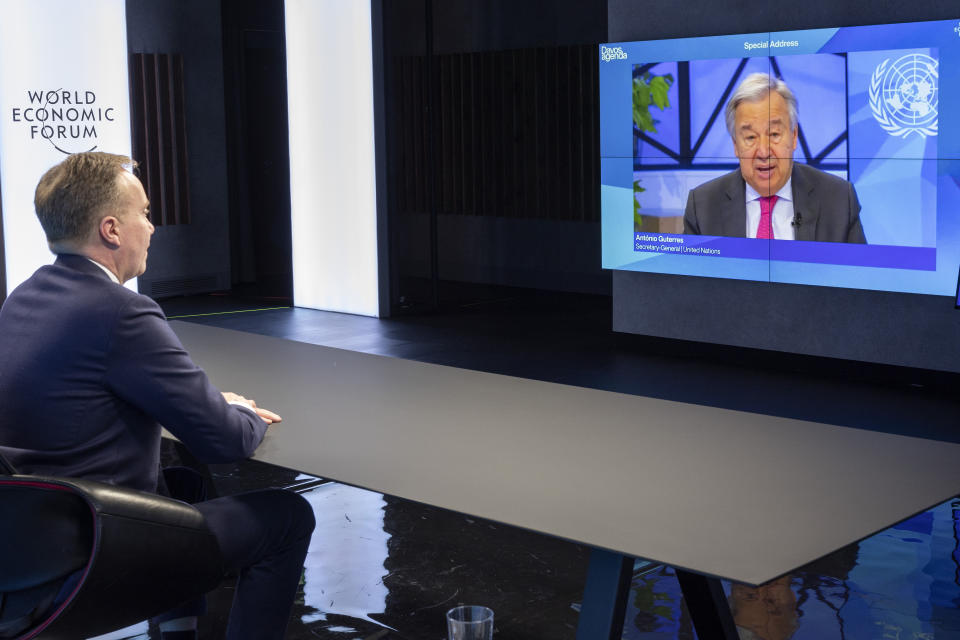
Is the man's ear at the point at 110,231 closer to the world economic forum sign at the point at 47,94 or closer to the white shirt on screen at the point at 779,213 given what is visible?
the white shirt on screen at the point at 779,213

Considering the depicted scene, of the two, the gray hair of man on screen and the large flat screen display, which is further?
the gray hair of man on screen

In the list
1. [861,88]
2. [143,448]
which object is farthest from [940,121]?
[143,448]

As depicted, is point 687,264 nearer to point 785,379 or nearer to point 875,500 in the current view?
point 785,379

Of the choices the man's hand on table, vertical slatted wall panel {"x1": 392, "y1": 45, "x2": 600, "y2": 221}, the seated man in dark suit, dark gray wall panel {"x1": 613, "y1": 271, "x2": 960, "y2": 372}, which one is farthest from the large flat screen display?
the seated man in dark suit

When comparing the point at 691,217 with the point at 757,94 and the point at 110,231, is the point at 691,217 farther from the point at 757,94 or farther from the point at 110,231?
the point at 110,231

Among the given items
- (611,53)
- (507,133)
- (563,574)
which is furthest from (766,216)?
(507,133)

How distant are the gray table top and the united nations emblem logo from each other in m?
3.56

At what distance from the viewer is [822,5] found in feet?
20.2

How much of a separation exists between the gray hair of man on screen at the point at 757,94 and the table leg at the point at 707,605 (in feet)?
14.1

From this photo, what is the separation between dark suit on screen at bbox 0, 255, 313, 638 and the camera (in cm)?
219

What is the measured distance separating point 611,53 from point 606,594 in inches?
212

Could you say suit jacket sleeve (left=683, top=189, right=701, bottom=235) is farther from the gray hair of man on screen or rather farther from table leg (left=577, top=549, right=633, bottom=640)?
table leg (left=577, top=549, right=633, bottom=640)

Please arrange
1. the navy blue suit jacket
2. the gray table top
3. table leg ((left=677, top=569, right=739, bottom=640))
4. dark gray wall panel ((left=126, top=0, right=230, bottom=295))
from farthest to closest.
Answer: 1. dark gray wall panel ((left=126, top=0, right=230, bottom=295))
2. table leg ((left=677, top=569, right=739, bottom=640))
3. the navy blue suit jacket
4. the gray table top

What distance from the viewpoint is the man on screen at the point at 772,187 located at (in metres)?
6.12
